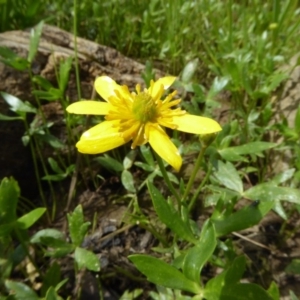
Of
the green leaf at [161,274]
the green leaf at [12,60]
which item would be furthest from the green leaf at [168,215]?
the green leaf at [12,60]

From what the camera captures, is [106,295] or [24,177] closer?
[106,295]

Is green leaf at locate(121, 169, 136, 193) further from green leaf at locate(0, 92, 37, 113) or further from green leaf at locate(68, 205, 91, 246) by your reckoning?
green leaf at locate(0, 92, 37, 113)

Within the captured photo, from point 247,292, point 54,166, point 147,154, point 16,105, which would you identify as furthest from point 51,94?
point 247,292

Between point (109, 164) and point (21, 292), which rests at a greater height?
point (109, 164)

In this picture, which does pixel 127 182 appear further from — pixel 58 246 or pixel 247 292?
pixel 247 292

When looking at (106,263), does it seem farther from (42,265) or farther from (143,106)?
(143,106)

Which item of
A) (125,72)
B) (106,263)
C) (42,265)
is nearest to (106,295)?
(106,263)
